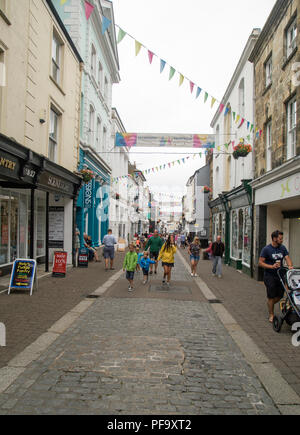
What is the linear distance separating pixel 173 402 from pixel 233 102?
58.5 feet

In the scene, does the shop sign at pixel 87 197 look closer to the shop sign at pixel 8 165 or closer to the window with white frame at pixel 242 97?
the window with white frame at pixel 242 97

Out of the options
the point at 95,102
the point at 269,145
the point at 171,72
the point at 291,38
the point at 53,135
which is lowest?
the point at 269,145

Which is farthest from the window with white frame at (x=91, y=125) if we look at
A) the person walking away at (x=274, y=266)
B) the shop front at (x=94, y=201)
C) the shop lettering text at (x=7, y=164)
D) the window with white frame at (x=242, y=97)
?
the person walking away at (x=274, y=266)

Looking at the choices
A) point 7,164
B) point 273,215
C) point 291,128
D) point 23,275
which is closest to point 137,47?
point 7,164

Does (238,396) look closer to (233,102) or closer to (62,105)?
(62,105)

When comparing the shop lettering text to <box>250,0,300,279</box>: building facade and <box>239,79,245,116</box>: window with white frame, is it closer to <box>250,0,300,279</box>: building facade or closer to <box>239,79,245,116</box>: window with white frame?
<box>250,0,300,279</box>: building facade

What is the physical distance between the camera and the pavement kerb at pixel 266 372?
3609 mm

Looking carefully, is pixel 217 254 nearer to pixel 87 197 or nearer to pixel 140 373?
pixel 87 197

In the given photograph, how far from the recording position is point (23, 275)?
9055 mm

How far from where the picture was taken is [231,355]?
16.6ft

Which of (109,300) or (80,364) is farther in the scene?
(109,300)

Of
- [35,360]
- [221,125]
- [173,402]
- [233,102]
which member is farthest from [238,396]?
[221,125]

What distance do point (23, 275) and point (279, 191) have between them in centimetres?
774

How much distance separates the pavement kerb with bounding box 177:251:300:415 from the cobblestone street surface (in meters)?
0.09
